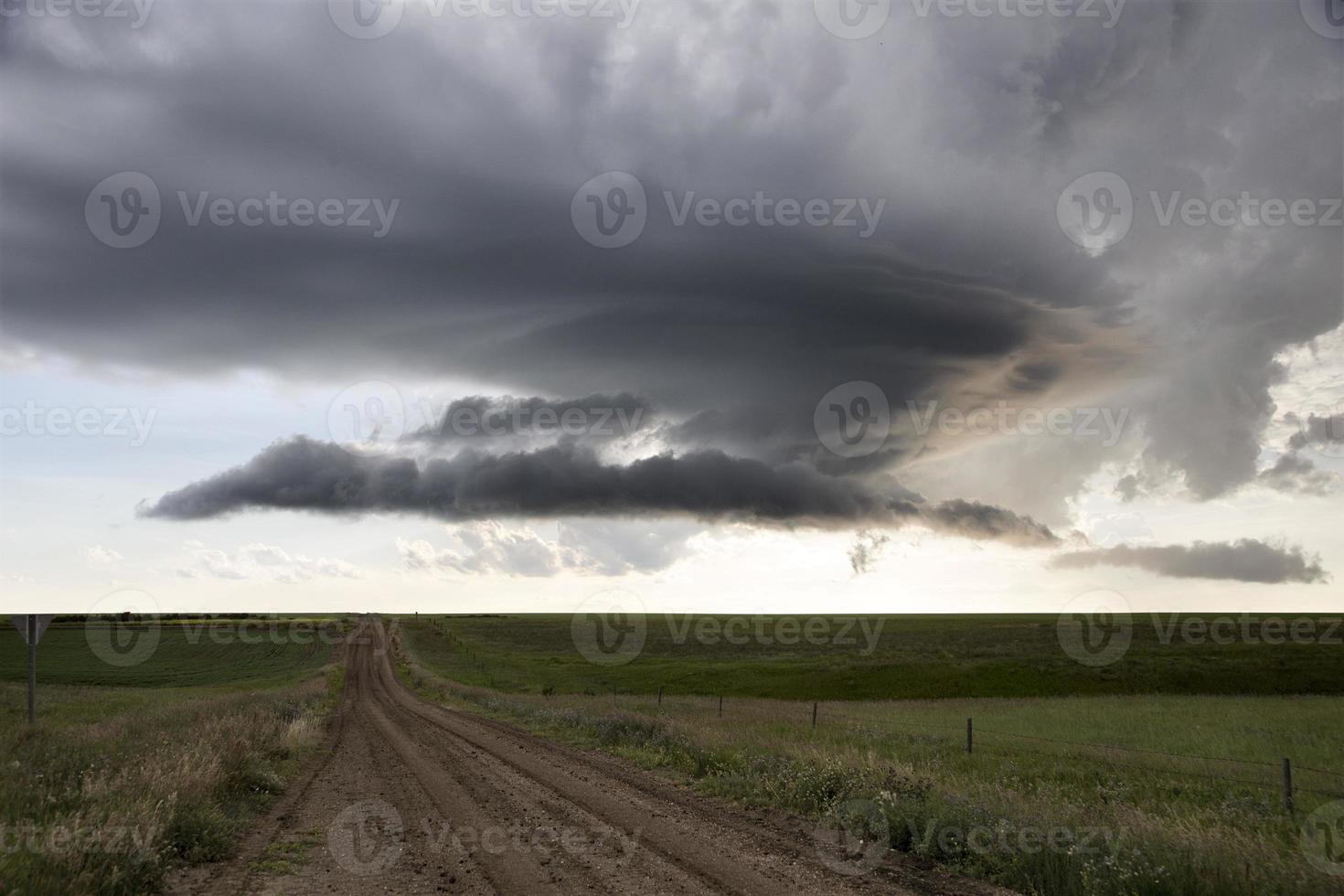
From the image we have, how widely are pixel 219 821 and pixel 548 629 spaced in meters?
Result: 133

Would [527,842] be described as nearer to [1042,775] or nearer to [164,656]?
[1042,775]

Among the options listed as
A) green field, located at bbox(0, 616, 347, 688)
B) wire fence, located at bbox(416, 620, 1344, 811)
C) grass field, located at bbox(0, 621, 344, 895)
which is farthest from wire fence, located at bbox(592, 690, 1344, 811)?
green field, located at bbox(0, 616, 347, 688)

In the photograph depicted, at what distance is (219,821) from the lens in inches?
452
